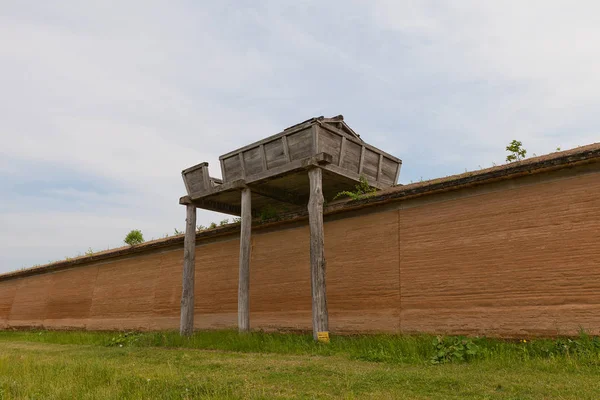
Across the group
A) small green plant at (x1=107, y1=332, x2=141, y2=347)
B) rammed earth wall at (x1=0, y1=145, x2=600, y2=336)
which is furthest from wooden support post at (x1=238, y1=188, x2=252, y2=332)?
small green plant at (x1=107, y1=332, x2=141, y2=347)

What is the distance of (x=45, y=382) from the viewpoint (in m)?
7.97

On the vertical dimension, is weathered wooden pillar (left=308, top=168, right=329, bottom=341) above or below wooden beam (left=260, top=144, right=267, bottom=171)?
below

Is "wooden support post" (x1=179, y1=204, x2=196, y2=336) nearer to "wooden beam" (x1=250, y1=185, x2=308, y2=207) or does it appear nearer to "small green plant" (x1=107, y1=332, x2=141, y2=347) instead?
"small green plant" (x1=107, y1=332, x2=141, y2=347)

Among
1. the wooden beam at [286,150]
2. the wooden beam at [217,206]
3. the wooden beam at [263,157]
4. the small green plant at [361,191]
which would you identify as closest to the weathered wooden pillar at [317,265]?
the wooden beam at [286,150]

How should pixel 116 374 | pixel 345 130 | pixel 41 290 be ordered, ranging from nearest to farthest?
pixel 116 374 → pixel 345 130 → pixel 41 290

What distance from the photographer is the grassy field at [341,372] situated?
6191 millimetres

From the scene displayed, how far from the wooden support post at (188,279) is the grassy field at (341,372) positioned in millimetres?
2860

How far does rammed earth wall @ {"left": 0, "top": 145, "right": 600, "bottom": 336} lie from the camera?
8773 mm

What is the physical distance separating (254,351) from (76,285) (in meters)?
13.9

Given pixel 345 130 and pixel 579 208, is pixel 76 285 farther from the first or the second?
pixel 579 208

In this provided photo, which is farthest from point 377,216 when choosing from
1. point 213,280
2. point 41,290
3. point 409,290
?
point 41,290

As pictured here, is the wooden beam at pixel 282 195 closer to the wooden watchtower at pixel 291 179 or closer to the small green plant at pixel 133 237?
the wooden watchtower at pixel 291 179

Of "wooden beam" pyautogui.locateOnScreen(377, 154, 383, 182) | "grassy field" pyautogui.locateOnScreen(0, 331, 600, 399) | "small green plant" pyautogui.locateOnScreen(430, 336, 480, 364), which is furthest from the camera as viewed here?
"wooden beam" pyautogui.locateOnScreen(377, 154, 383, 182)

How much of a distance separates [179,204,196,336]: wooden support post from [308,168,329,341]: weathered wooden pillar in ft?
15.5
